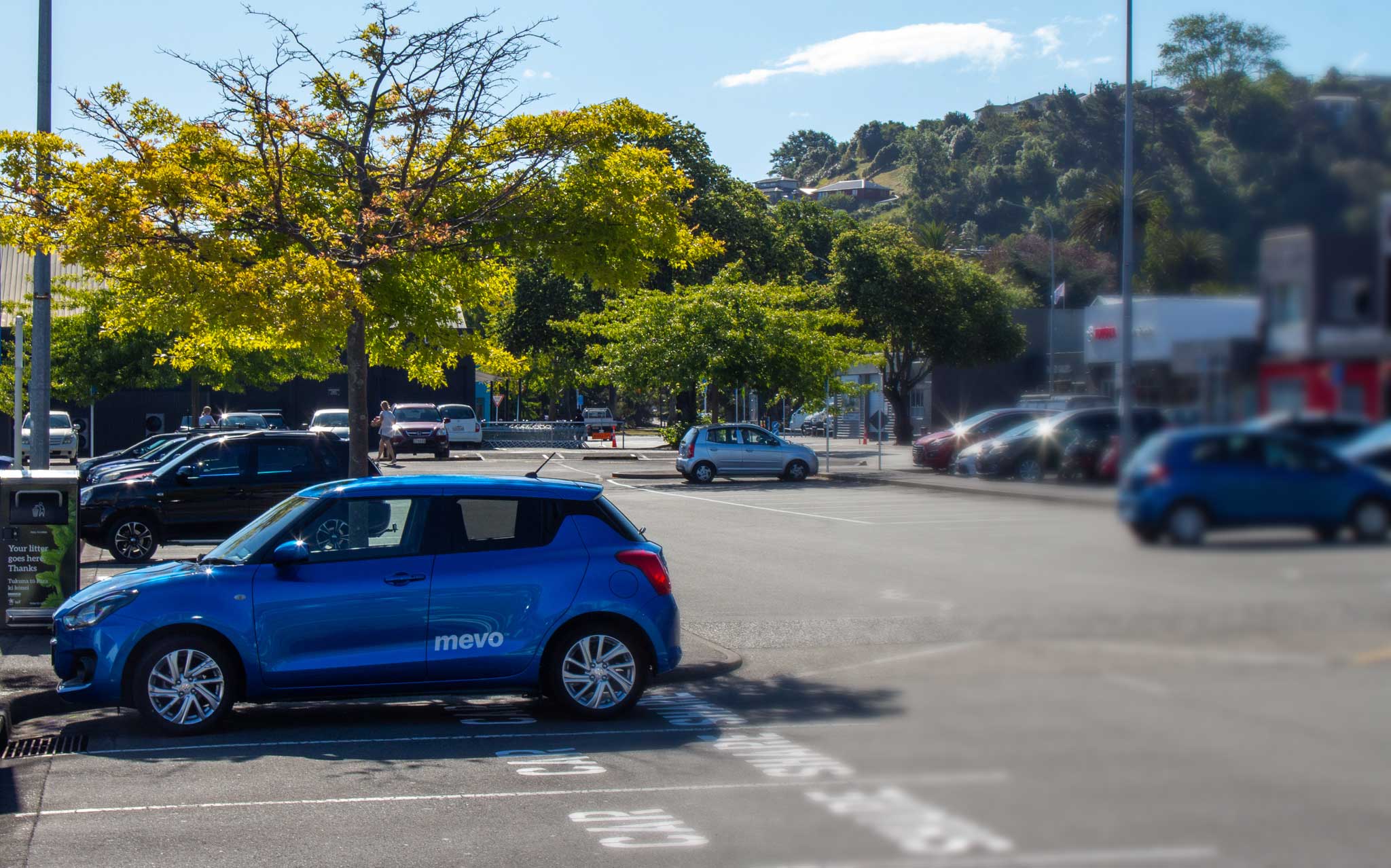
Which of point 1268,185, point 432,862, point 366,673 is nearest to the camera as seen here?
point 1268,185

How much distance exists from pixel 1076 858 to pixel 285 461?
648 inches

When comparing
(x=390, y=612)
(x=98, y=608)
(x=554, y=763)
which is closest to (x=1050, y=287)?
(x=554, y=763)

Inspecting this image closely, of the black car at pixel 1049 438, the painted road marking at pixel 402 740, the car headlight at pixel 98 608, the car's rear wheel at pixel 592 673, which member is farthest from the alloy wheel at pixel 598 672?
the black car at pixel 1049 438

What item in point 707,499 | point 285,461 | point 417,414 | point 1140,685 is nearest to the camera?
point 1140,685

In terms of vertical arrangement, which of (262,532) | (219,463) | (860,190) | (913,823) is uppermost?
(860,190)

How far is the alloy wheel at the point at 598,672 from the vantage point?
28.2 feet

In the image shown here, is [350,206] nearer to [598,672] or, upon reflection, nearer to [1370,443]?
[598,672]

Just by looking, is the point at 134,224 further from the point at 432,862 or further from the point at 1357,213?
the point at 1357,213

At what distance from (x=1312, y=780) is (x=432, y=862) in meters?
5.44

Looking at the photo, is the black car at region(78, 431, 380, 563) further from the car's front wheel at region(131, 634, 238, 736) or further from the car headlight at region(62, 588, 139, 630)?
the car's front wheel at region(131, 634, 238, 736)

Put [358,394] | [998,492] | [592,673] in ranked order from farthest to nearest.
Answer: [358,394]
[592,673]
[998,492]

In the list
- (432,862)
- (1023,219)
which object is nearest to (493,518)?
(432,862)

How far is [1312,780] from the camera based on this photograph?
1.09 metres

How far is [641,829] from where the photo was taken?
6273 millimetres
